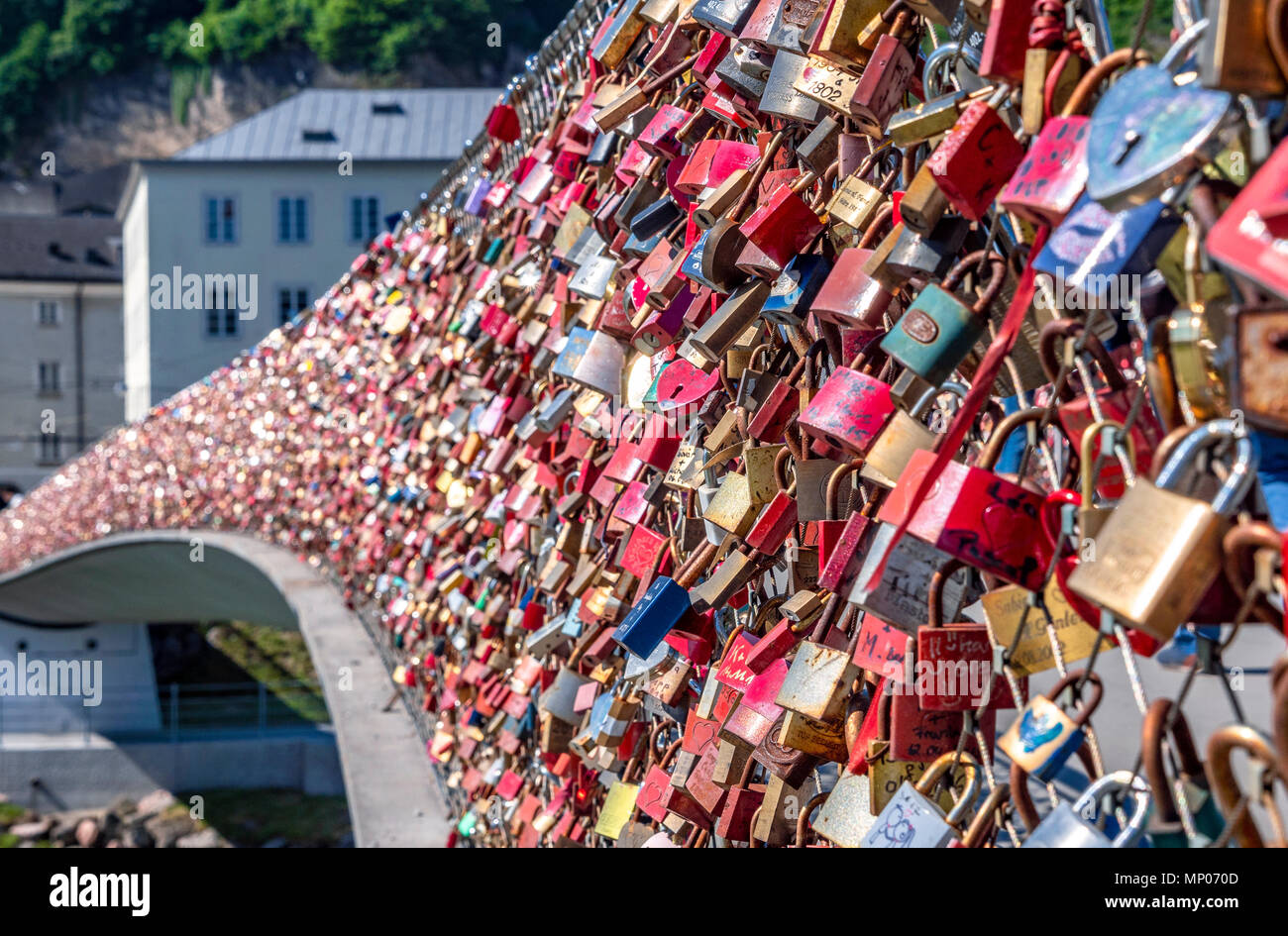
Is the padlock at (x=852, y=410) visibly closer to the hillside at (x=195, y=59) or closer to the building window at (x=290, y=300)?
the building window at (x=290, y=300)

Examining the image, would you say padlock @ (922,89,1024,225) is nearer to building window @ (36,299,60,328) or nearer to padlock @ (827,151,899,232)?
padlock @ (827,151,899,232)

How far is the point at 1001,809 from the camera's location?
42.1 inches

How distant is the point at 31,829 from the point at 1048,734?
23331 mm

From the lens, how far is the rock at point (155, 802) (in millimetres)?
22391

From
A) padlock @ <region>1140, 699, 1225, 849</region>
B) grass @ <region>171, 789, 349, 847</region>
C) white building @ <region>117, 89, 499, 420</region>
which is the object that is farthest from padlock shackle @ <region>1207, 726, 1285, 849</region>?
white building @ <region>117, 89, 499, 420</region>

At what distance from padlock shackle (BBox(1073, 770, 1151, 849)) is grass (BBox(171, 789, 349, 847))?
70.4 ft

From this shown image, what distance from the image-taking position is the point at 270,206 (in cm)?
4056

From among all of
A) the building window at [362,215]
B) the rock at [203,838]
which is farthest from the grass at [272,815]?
the building window at [362,215]

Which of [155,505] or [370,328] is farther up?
[370,328]

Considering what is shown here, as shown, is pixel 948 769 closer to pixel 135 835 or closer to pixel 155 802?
pixel 135 835

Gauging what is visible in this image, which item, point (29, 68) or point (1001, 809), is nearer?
point (1001, 809)
